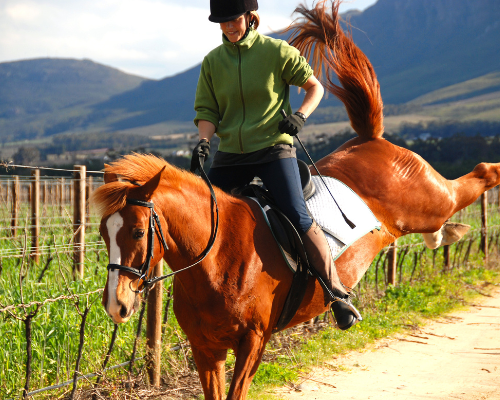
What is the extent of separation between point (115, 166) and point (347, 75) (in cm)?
295

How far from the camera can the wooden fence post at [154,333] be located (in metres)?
4.46

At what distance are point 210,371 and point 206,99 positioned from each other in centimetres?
187

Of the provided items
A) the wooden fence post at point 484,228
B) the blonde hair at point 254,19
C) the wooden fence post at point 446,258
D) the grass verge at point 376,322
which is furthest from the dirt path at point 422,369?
the wooden fence post at point 484,228

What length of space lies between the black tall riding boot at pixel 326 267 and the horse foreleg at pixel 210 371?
849mm

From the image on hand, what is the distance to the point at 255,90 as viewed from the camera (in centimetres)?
356

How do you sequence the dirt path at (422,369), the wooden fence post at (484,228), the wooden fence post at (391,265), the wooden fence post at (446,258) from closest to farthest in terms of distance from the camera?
the dirt path at (422,369) < the wooden fence post at (391,265) < the wooden fence post at (446,258) < the wooden fence post at (484,228)

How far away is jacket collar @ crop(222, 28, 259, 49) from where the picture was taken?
3555 mm

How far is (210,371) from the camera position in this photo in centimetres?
345

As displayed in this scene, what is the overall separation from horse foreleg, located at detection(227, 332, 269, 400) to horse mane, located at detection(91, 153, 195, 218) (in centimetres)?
102

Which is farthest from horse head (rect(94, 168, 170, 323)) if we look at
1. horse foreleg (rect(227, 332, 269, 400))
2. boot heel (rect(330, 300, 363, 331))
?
boot heel (rect(330, 300, 363, 331))

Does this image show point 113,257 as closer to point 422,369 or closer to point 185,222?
point 185,222

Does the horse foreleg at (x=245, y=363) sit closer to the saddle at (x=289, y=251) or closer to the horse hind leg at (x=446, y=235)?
the saddle at (x=289, y=251)

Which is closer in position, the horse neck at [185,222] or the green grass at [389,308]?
the horse neck at [185,222]

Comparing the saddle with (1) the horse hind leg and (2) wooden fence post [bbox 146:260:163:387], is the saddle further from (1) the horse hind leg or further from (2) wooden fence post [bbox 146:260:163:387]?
(1) the horse hind leg
